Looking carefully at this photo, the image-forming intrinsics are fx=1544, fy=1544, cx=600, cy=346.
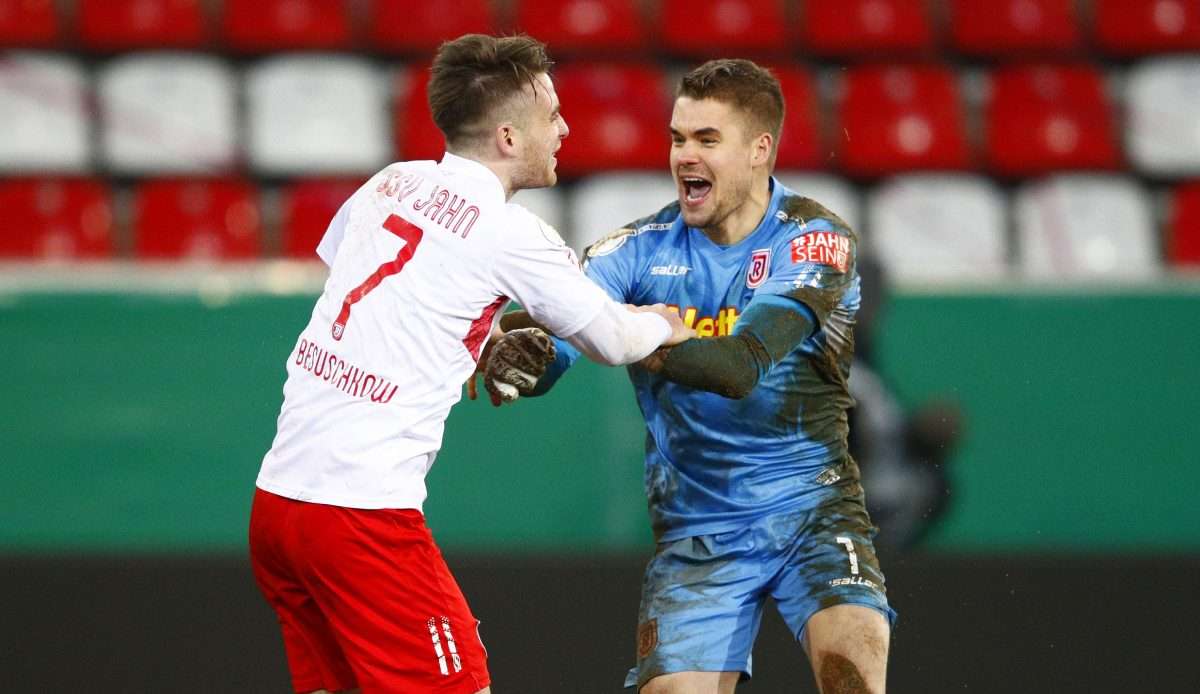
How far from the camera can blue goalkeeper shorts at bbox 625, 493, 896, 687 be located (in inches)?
167

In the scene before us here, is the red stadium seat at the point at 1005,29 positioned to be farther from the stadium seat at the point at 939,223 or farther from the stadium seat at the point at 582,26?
the stadium seat at the point at 582,26

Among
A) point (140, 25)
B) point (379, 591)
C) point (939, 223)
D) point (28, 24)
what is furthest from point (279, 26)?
Answer: point (379, 591)

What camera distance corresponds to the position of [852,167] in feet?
28.6

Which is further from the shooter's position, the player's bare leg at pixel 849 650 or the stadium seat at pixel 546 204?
the stadium seat at pixel 546 204

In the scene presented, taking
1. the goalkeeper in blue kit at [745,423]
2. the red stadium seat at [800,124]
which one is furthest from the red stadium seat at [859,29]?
the goalkeeper in blue kit at [745,423]

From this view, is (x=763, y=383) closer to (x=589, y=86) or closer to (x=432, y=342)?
(x=432, y=342)

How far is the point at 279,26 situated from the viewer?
8.92 metres

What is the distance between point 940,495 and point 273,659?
2694 mm

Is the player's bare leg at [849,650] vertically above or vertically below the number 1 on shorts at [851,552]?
below

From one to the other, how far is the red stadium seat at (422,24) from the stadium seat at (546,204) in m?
1.38

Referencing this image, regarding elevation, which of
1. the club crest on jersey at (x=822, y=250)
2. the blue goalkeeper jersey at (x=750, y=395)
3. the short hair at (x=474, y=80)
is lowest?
the blue goalkeeper jersey at (x=750, y=395)


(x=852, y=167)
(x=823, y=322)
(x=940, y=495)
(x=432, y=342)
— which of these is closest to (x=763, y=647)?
(x=940, y=495)

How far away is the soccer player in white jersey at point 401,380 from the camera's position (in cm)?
364

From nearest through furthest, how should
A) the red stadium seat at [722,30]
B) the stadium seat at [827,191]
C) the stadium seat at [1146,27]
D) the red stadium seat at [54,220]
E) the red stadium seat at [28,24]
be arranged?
the red stadium seat at [54,220]
the stadium seat at [827,191]
the red stadium seat at [28,24]
the red stadium seat at [722,30]
the stadium seat at [1146,27]
